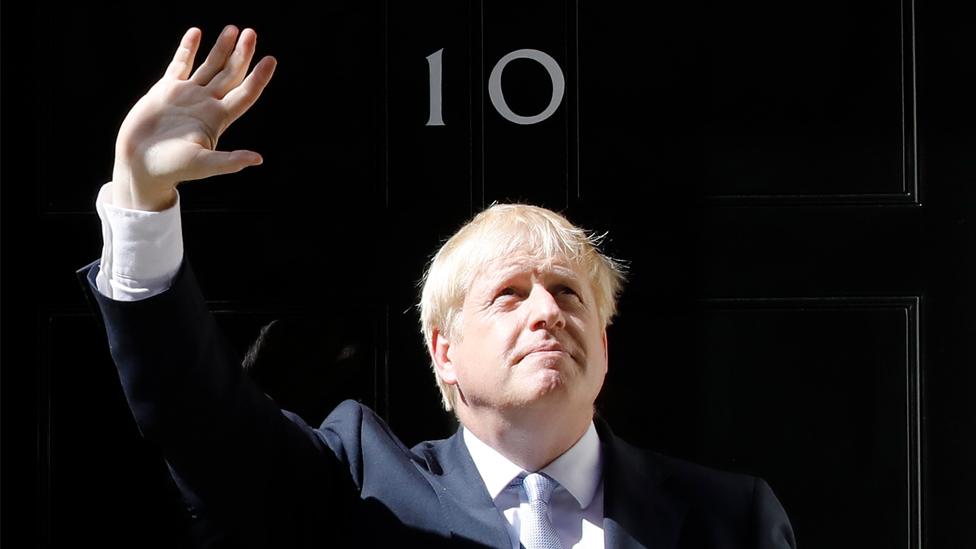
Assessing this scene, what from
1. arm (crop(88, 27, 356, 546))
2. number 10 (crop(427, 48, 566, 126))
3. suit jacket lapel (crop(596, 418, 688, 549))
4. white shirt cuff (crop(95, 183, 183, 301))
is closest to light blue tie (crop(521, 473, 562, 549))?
suit jacket lapel (crop(596, 418, 688, 549))

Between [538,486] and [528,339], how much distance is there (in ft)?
0.91

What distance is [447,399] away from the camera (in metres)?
2.65

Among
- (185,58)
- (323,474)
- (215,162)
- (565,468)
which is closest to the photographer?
(215,162)

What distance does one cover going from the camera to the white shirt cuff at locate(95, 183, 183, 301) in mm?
1961

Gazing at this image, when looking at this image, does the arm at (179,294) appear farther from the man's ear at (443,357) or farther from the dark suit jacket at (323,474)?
the man's ear at (443,357)

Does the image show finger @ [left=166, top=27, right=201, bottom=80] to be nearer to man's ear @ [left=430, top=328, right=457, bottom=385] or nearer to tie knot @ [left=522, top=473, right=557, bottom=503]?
man's ear @ [left=430, top=328, right=457, bottom=385]

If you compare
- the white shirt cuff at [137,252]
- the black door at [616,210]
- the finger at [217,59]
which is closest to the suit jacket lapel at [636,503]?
the black door at [616,210]

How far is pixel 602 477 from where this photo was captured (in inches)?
96.1

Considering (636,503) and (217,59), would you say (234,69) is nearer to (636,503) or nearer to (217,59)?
(217,59)

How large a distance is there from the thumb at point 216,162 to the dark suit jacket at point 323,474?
0.63ft

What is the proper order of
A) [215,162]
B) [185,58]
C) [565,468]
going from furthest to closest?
[565,468] → [185,58] → [215,162]

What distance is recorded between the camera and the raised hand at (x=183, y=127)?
1.92 m

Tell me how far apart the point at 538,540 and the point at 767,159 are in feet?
3.52

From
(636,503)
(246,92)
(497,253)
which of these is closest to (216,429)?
(246,92)
